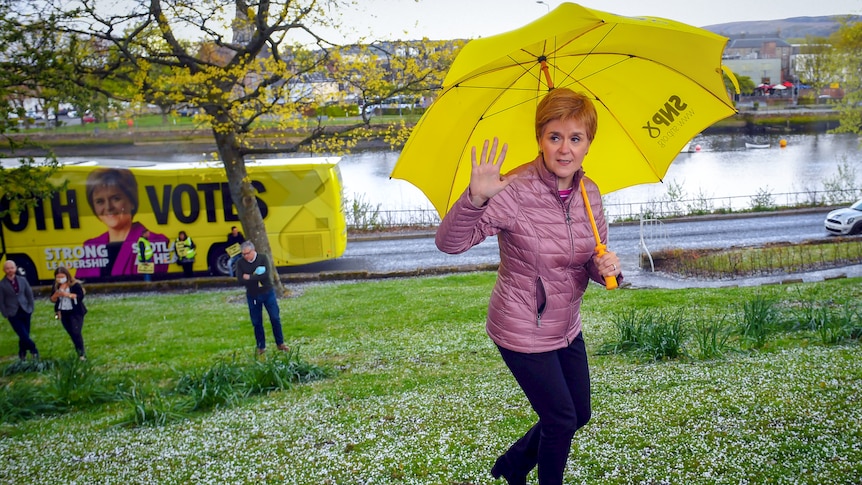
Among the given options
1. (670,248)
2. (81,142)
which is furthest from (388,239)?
(81,142)

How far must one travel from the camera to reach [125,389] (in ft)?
34.2

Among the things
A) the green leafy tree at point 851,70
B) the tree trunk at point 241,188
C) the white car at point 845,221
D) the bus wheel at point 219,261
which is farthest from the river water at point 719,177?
the tree trunk at point 241,188

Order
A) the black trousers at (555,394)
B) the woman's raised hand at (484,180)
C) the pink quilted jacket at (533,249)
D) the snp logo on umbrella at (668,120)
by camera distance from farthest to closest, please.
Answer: the snp logo on umbrella at (668,120), the black trousers at (555,394), the pink quilted jacket at (533,249), the woman's raised hand at (484,180)

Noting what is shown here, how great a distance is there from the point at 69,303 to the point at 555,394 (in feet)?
36.1

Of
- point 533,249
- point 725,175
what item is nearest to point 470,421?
point 533,249

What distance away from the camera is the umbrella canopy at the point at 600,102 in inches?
165

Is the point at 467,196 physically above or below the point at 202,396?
above

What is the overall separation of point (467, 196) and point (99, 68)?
1556 cm

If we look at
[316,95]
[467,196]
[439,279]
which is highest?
[316,95]

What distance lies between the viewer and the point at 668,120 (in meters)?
4.64

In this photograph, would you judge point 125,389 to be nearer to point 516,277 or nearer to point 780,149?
point 516,277

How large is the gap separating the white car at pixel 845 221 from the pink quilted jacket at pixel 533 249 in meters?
25.0

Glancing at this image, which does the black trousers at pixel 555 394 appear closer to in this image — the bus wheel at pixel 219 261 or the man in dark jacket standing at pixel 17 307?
the man in dark jacket standing at pixel 17 307

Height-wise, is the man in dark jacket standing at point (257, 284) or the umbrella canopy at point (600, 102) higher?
the umbrella canopy at point (600, 102)
